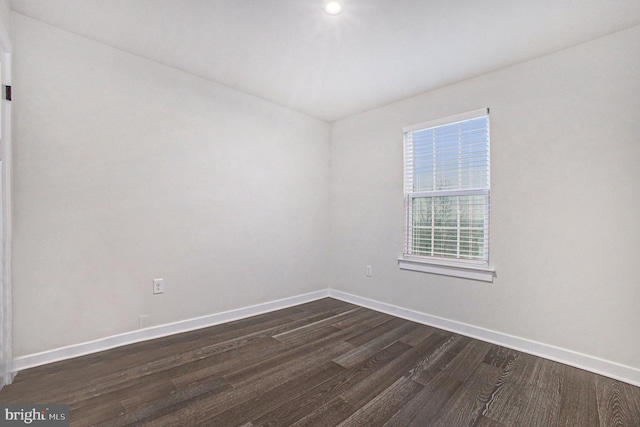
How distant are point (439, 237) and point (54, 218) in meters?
3.32

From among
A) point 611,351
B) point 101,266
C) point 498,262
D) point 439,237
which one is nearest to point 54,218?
point 101,266

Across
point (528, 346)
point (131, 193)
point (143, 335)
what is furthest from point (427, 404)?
point (131, 193)

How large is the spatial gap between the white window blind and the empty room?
0.02 m

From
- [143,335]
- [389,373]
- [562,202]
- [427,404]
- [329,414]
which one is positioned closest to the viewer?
[329,414]

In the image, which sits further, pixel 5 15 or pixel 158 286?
pixel 158 286

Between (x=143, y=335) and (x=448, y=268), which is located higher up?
(x=448, y=268)

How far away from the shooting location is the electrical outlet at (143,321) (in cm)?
252

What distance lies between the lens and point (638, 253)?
79.0 inches

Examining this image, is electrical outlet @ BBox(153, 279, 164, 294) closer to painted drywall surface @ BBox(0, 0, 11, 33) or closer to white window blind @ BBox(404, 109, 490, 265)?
painted drywall surface @ BBox(0, 0, 11, 33)

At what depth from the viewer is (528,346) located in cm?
242

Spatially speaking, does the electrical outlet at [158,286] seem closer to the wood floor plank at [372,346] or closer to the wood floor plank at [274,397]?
the wood floor plank at [274,397]

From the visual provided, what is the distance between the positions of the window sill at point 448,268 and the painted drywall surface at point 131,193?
143 cm

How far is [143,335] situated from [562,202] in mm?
3621

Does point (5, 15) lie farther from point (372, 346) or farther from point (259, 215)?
point (372, 346)
